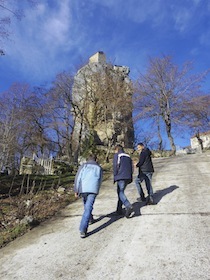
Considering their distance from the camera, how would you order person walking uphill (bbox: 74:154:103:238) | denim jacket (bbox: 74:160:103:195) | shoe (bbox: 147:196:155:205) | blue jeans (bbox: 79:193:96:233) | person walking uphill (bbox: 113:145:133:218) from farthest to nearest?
shoe (bbox: 147:196:155:205)
person walking uphill (bbox: 113:145:133:218)
denim jacket (bbox: 74:160:103:195)
person walking uphill (bbox: 74:154:103:238)
blue jeans (bbox: 79:193:96:233)

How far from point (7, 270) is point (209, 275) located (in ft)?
8.97

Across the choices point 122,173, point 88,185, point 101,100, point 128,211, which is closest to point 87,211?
point 88,185

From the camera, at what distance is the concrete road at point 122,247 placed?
3.11 m

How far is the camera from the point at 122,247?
3848 millimetres

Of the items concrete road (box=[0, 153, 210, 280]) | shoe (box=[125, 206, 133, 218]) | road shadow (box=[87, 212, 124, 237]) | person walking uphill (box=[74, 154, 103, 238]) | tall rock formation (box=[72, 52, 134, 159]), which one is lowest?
concrete road (box=[0, 153, 210, 280])

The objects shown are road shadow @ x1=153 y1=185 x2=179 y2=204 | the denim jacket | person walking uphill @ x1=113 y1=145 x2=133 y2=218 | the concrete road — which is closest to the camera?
the concrete road

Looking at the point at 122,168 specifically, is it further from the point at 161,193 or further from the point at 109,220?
the point at 161,193

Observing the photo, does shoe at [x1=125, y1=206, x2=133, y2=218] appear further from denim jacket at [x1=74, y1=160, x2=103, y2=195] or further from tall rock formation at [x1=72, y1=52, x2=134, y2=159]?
tall rock formation at [x1=72, y1=52, x2=134, y2=159]

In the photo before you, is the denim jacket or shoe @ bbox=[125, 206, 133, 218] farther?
shoe @ bbox=[125, 206, 133, 218]

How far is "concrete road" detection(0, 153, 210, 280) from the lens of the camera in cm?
311

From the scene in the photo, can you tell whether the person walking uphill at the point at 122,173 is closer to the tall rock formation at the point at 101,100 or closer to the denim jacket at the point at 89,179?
the denim jacket at the point at 89,179

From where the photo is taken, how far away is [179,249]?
355 cm

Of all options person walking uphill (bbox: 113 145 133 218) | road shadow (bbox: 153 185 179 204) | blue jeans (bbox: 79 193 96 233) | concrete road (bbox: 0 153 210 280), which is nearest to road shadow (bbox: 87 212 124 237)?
concrete road (bbox: 0 153 210 280)

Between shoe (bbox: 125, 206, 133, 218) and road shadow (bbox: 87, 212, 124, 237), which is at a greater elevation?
shoe (bbox: 125, 206, 133, 218)
